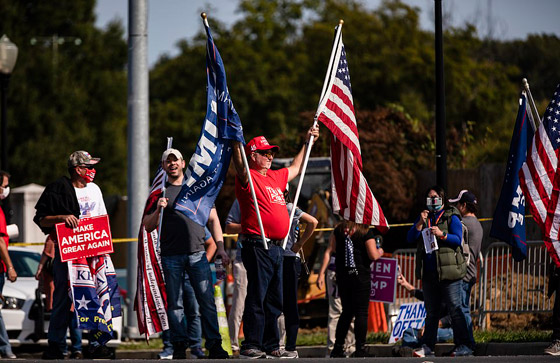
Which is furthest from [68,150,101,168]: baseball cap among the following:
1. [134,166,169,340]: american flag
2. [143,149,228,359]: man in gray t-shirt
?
[143,149,228,359]: man in gray t-shirt

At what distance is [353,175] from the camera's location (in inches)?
432

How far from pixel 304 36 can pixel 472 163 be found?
29085 millimetres

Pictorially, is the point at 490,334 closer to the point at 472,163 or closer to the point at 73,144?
the point at 472,163

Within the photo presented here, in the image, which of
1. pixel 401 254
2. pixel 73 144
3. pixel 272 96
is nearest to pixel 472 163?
pixel 401 254

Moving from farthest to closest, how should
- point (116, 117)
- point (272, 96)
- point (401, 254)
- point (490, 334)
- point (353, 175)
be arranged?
point (116, 117) < point (272, 96) < point (401, 254) < point (490, 334) < point (353, 175)

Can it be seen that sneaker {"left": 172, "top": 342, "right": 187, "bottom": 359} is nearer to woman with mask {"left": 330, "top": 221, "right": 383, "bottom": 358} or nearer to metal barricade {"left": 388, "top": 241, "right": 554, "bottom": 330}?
woman with mask {"left": 330, "top": 221, "right": 383, "bottom": 358}

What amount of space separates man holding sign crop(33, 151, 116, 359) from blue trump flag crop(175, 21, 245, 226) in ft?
4.16

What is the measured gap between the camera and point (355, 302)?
1120 cm

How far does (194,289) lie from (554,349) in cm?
346

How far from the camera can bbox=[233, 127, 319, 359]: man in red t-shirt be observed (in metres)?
9.81

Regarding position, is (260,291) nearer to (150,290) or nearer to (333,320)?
(150,290)

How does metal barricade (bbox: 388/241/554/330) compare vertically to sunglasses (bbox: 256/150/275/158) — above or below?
below

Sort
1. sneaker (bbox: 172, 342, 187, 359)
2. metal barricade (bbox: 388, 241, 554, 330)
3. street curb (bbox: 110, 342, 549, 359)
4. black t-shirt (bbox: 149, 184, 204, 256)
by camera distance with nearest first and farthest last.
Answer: black t-shirt (bbox: 149, 184, 204, 256), sneaker (bbox: 172, 342, 187, 359), street curb (bbox: 110, 342, 549, 359), metal barricade (bbox: 388, 241, 554, 330)

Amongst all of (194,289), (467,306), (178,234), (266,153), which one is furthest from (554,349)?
(178,234)
